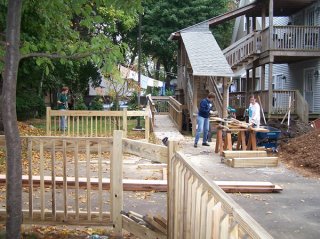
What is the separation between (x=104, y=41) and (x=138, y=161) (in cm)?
684

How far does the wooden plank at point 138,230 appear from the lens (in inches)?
185

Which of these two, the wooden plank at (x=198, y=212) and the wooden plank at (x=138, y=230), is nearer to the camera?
the wooden plank at (x=198, y=212)

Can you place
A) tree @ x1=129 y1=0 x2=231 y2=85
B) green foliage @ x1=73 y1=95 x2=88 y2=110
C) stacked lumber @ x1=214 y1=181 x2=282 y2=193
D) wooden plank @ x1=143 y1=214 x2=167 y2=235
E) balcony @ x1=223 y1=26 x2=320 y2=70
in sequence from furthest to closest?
tree @ x1=129 y1=0 x2=231 y2=85, green foliage @ x1=73 y1=95 x2=88 y2=110, balcony @ x1=223 y1=26 x2=320 y2=70, stacked lumber @ x1=214 y1=181 x2=282 y2=193, wooden plank @ x1=143 y1=214 x2=167 y2=235

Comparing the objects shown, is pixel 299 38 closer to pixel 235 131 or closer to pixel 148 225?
pixel 235 131

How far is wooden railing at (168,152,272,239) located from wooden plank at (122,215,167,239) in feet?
1.37

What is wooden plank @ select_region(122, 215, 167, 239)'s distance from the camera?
15.4 ft

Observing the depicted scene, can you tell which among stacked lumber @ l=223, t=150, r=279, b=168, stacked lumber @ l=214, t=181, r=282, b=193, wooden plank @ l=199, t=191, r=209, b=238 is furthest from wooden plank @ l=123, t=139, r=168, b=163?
stacked lumber @ l=223, t=150, r=279, b=168

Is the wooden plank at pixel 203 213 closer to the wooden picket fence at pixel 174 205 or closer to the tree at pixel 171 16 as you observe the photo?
the wooden picket fence at pixel 174 205

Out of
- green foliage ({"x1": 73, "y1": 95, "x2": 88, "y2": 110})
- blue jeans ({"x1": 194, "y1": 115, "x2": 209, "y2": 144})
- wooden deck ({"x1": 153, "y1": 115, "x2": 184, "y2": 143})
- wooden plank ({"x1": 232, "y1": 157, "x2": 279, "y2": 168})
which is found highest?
green foliage ({"x1": 73, "y1": 95, "x2": 88, "y2": 110})

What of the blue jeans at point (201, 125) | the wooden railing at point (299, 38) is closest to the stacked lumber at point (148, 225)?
the blue jeans at point (201, 125)

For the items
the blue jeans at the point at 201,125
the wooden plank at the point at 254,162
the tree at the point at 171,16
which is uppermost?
the tree at the point at 171,16

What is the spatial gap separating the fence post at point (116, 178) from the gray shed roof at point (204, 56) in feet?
43.1

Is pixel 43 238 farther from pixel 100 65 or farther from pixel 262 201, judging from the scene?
pixel 262 201

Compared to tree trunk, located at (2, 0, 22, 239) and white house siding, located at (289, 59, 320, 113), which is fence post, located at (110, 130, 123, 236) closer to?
tree trunk, located at (2, 0, 22, 239)
